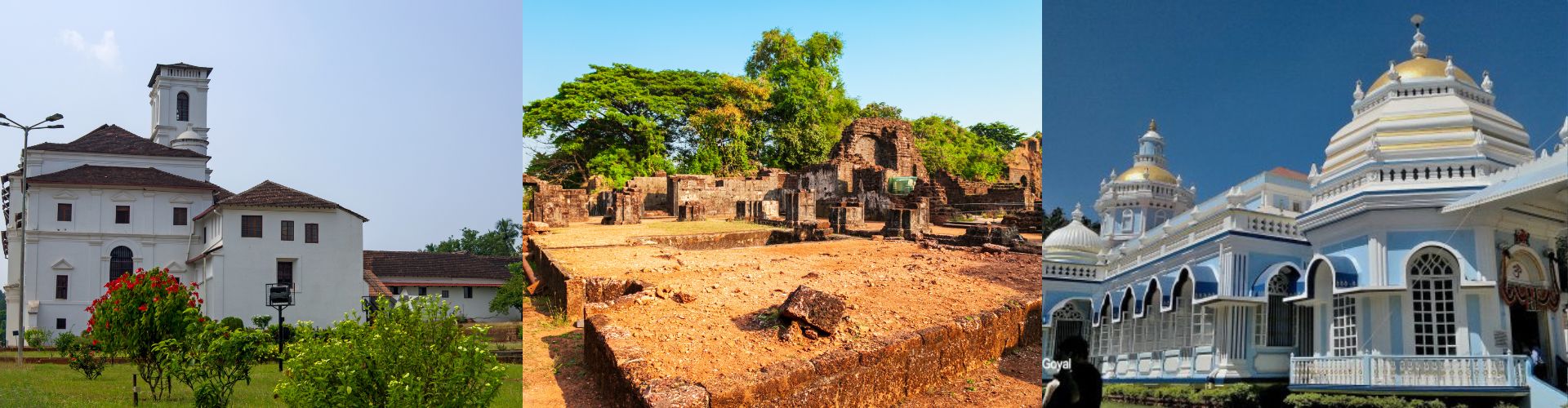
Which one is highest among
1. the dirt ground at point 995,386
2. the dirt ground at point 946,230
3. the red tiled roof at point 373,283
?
the dirt ground at point 946,230

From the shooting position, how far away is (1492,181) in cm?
363

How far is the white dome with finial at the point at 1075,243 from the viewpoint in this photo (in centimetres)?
456

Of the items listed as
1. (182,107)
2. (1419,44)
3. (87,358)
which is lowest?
(87,358)

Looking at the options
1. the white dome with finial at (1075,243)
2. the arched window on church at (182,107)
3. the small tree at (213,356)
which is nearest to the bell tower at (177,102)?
the arched window on church at (182,107)

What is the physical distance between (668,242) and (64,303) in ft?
44.4

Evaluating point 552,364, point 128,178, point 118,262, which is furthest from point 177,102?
point 552,364

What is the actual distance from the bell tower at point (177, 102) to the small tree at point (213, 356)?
24.5 feet

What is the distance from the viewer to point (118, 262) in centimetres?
1591

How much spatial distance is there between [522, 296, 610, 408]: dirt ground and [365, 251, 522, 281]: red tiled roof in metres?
8.44

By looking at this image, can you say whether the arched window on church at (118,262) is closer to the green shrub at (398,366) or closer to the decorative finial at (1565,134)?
the green shrub at (398,366)

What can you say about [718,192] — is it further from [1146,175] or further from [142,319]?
[142,319]

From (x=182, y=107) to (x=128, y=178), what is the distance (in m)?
1.47

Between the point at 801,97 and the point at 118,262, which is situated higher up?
the point at 801,97

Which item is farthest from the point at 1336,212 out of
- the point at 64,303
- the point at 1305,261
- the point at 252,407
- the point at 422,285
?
the point at 64,303
